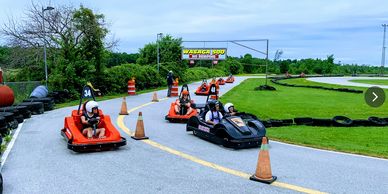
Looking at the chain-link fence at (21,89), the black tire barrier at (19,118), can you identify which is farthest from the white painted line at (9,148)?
the chain-link fence at (21,89)

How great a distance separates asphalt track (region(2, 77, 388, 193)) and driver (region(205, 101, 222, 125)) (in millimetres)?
716

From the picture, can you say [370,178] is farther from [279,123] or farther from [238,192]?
[279,123]

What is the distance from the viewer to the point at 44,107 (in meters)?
17.6

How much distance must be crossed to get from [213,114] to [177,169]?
144 inches

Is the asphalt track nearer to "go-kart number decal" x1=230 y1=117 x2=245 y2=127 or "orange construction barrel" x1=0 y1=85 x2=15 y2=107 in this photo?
"go-kart number decal" x1=230 y1=117 x2=245 y2=127

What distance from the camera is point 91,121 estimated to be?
9188 mm

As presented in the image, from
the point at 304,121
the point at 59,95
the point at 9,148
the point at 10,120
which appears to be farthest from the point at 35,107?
the point at 304,121

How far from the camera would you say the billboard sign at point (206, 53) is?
50906 mm

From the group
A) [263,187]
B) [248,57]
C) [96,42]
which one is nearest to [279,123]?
[263,187]

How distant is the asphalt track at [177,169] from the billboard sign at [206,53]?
4100cm

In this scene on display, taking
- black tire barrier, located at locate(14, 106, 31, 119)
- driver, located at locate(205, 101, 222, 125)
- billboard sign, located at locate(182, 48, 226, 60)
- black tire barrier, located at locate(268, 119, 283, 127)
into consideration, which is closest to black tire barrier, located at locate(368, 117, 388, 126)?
black tire barrier, located at locate(268, 119, 283, 127)

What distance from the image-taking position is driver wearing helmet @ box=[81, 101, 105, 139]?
9195 mm

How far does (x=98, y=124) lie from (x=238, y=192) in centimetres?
473

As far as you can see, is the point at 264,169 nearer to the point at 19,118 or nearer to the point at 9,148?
the point at 9,148
